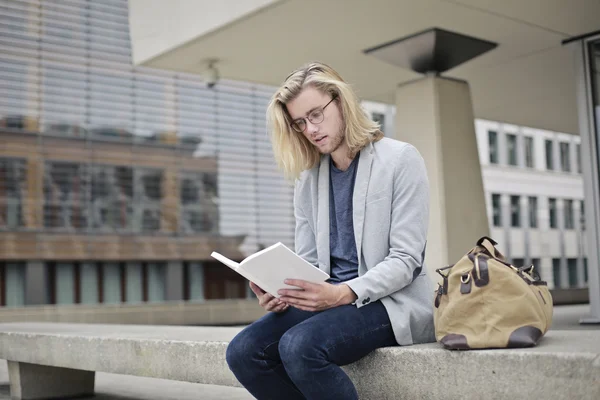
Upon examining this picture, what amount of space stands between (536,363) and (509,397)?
0.70 feet

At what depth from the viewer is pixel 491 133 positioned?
49.2 m

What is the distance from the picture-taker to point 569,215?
51938mm

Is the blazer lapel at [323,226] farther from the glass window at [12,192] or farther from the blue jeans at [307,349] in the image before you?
the glass window at [12,192]

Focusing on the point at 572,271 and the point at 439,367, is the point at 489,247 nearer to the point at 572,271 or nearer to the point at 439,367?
the point at 439,367

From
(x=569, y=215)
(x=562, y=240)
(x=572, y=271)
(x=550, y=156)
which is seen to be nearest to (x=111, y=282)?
(x=562, y=240)

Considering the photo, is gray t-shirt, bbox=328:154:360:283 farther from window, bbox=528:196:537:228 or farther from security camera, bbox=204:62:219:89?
window, bbox=528:196:537:228

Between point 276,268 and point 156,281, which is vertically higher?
point 276,268

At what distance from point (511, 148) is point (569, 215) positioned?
6.42m

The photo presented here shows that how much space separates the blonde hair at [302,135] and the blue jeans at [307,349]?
0.73 metres

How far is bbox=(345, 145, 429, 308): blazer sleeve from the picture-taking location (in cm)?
330

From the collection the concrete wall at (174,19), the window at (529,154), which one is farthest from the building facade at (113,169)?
the concrete wall at (174,19)

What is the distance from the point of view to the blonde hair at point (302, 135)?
3.54 metres

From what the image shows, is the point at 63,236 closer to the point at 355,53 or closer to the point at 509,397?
the point at 355,53

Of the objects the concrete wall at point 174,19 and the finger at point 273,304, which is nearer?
the finger at point 273,304
